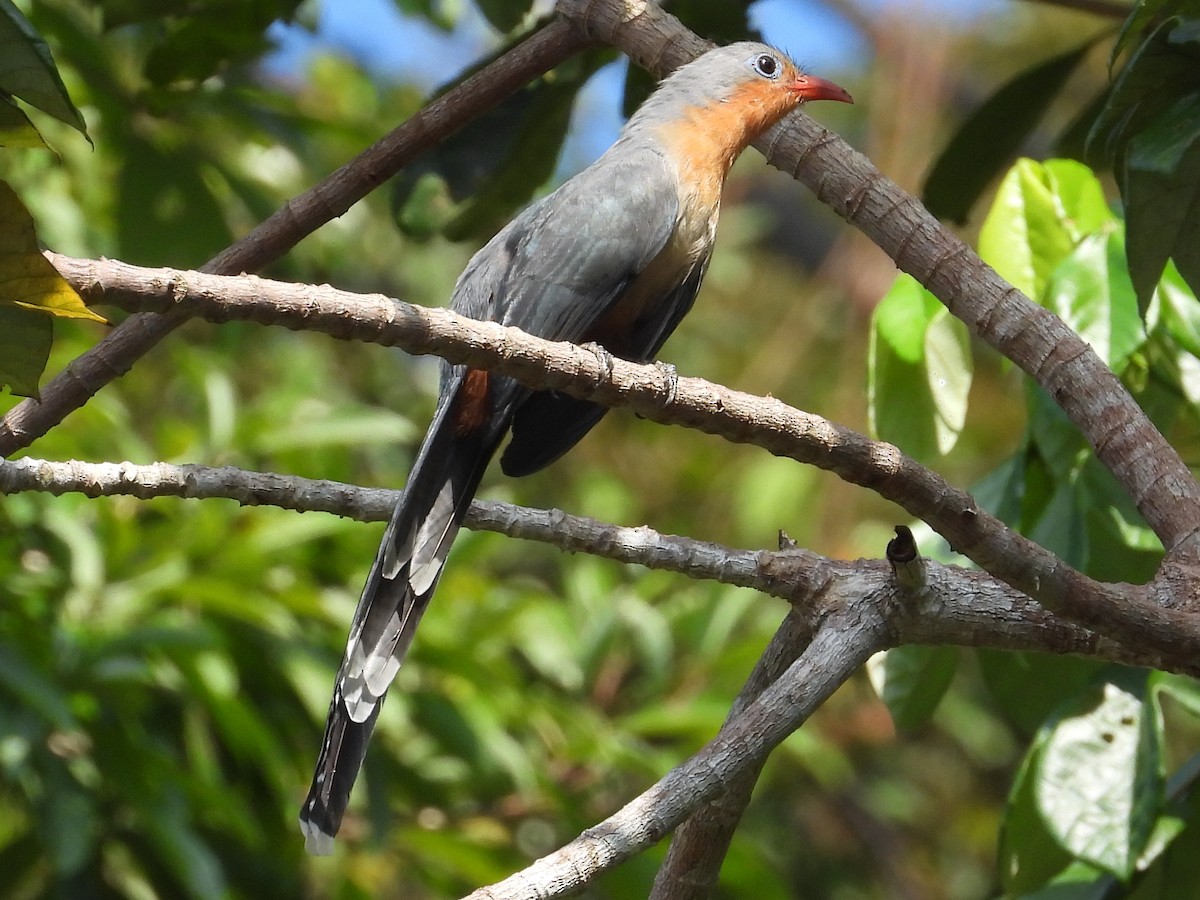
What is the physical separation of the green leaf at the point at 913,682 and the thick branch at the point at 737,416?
891 mm

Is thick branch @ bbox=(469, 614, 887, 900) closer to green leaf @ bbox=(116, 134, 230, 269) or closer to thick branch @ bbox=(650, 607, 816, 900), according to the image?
thick branch @ bbox=(650, 607, 816, 900)

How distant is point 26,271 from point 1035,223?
7.61 feet

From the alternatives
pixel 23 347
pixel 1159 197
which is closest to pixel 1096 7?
pixel 1159 197

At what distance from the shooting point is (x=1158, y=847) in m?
2.96

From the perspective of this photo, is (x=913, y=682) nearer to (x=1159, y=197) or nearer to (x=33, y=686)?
(x=1159, y=197)

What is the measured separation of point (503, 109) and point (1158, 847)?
8.40 ft

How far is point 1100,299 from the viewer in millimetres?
2949

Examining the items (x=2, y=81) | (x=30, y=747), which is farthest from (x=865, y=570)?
(x=30, y=747)

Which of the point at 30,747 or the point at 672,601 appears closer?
the point at 30,747

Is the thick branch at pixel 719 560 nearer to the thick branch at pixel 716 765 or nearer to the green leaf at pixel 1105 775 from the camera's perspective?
the thick branch at pixel 716 765

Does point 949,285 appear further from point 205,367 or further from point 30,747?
point 205,367

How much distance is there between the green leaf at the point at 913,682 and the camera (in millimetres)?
3049

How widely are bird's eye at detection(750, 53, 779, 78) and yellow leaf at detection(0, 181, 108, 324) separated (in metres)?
2.75

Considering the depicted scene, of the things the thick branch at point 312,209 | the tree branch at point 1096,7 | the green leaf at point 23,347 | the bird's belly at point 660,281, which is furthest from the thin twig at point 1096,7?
the green leaf at point 23,347
